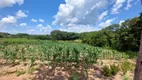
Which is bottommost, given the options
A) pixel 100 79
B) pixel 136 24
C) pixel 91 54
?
pixel 100 79

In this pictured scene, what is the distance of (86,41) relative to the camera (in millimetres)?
42188

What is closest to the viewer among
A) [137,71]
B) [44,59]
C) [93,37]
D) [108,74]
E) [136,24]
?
[137,71]

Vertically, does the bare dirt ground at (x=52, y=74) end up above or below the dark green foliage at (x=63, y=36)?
below

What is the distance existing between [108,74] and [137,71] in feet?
13.2

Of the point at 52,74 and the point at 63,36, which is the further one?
the point at 63,36

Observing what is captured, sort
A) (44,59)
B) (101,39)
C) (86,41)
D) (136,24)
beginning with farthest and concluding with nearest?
(86,41) → (101,39) → (136,24) → (44,59)

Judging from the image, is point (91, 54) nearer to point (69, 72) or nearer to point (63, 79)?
point (69, 72)

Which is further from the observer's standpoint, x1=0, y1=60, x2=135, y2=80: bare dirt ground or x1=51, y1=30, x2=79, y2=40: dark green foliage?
x1=51, y1=30, x2=79, y2=40: dark green foliage

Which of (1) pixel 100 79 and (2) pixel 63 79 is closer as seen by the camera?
(2) pixel 63 79

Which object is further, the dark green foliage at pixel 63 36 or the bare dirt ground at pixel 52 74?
the dark green foliage at pixel 63 36

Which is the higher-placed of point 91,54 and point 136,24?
point 136,24

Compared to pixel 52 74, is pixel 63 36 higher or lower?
higher

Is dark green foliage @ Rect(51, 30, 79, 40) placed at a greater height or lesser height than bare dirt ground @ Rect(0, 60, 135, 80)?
greater

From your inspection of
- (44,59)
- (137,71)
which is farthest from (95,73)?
(137,71)
